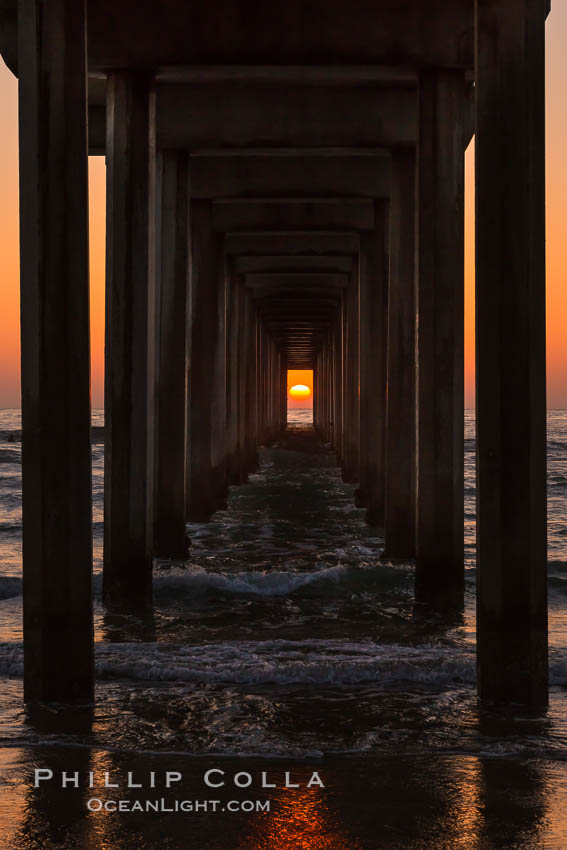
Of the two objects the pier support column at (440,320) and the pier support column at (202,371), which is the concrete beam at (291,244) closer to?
the pier support column at (202,371)

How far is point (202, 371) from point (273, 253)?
18.3ft

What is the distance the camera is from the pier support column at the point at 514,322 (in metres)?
5.97

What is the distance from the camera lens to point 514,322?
6.00 m

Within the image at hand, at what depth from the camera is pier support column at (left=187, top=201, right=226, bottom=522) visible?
16.4 metres

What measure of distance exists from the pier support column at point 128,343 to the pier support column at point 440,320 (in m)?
2.50

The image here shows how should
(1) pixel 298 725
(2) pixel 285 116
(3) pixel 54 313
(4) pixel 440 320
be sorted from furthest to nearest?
(2) pixel 285 116 → (4) pixel 440 320 → (1) pixel 298 725 → (3) pixel 54 313

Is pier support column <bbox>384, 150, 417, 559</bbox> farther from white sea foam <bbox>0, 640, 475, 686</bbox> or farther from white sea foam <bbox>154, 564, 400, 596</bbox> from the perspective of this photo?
white sea foam <bbox>0, 640, 475, 686</bbox>

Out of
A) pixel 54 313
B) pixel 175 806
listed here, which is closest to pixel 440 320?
pixel 54 313

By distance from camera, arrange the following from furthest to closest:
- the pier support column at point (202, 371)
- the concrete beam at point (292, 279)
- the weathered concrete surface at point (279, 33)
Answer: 1. the concrete beam at point (292, 279)
2. the pier support column at point (202, 371)
3. the weathered concrete surface at point (279, 33)

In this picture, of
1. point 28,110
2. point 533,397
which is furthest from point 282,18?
point 533,397

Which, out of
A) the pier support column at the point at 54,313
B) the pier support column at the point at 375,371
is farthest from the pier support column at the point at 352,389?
the pier support column at the point at 54,313

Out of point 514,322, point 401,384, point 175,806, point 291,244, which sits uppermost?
point 291,244

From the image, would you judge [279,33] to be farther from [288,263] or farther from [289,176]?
[288,263]

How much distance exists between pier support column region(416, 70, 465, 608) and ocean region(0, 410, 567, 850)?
1.03 meters
